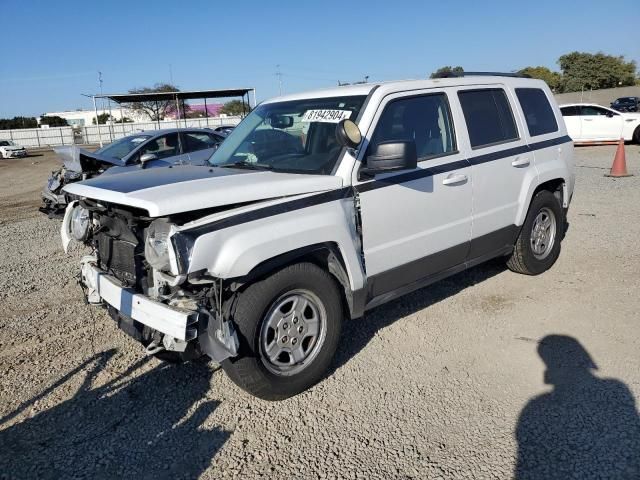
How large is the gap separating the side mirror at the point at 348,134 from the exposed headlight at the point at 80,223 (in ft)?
6.37

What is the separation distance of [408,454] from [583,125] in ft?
64.3

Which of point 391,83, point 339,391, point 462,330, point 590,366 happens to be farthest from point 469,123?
point 339,391

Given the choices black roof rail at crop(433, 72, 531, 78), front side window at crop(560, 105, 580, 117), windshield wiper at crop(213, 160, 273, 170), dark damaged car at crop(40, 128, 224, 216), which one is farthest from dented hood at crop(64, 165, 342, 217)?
front side window at crop(560, 105, 580, 117)

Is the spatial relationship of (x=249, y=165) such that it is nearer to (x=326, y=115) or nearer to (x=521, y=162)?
(x=326, y=115)

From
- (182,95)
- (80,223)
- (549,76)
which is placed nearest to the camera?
(80,223)

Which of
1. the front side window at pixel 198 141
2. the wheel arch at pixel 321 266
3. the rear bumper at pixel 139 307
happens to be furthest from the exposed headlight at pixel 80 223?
the front side window at pixel 198 141

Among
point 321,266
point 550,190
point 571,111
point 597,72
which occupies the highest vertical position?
point 597,72

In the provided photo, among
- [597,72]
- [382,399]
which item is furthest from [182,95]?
[597,72]

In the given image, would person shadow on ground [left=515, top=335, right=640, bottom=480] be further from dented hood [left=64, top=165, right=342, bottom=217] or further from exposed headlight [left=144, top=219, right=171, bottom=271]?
exposed headlight [left=144, top=219, right=171, bottom=271]

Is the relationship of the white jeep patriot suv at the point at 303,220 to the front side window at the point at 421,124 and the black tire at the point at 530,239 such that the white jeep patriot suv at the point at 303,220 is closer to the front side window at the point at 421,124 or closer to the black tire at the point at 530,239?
the front side window at the point at 421,124

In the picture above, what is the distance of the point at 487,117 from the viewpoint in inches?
188

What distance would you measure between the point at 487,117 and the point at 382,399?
2751mm

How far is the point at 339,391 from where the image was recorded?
3592mm

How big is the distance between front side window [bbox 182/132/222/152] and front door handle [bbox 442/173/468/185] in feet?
26.5
